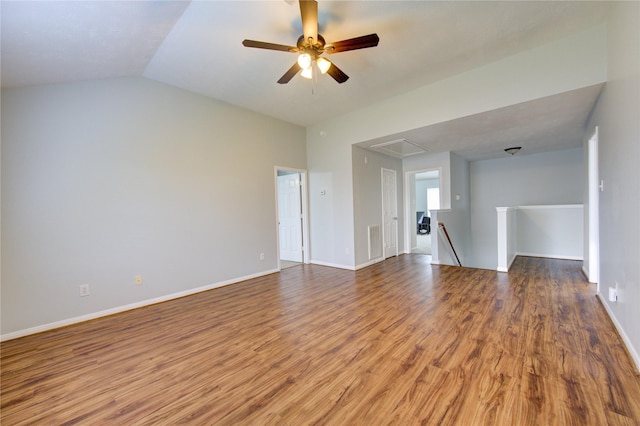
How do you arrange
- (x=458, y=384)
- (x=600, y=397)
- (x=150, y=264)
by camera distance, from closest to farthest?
(x=600, y=397)
(x=458, y=384)
(x=150, y=264)

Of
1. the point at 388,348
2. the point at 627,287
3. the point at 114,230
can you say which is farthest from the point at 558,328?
the point at 114,230

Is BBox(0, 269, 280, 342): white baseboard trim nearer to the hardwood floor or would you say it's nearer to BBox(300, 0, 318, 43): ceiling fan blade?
the hardwood floor

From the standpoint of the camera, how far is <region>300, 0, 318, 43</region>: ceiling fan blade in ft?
6.63

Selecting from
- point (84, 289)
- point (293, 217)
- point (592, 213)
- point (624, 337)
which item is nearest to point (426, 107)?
point (592, 213)

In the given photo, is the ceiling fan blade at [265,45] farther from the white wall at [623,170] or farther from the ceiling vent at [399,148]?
the ceiling vent at [399,148]

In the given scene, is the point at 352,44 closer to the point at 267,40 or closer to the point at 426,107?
the point at 267,40

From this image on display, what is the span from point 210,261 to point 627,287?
462 centimetres

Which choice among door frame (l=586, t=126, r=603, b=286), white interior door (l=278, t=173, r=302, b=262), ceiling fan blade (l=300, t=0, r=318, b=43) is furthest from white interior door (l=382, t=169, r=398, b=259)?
ceiling fan blade (l=300, t=0, r=318, b=43)

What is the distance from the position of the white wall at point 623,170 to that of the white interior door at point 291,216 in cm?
450

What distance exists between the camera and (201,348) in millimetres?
2312

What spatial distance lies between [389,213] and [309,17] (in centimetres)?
467

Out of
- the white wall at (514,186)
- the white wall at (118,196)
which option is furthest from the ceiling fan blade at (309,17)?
the white wall at (514,186)

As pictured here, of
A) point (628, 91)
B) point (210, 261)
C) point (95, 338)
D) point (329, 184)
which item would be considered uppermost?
point (628, 91)

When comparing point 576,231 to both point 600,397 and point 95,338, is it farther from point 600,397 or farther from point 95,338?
point 95,338
